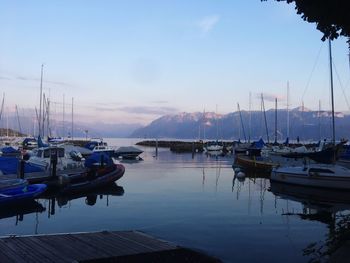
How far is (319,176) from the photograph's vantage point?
105 feet

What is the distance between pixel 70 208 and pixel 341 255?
17.3 meters

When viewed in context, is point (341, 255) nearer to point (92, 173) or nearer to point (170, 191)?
point (170, 191)

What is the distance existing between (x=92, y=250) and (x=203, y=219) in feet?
29.4

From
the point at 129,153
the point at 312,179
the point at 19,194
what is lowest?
the point at 19,194

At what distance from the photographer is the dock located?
38.4ft

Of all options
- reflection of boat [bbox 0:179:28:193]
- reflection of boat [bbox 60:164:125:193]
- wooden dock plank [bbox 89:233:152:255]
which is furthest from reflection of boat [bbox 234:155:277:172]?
wooden dock plank [bbox 89:233:152:255]

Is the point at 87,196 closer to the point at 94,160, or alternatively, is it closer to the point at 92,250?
the point at 94,160

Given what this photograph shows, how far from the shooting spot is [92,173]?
3434 centimetres

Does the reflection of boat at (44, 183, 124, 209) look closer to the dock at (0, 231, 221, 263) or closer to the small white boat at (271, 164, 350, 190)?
the dock at (0, 231, 221, 263)

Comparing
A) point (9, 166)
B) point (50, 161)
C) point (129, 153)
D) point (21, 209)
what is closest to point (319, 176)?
point (50, 161)

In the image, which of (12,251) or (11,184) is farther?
(11,184)

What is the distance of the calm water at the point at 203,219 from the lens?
621 inches

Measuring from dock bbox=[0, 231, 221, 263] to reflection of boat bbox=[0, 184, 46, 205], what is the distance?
10.1 meters

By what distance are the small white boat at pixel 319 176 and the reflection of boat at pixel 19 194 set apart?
62.9 feet
